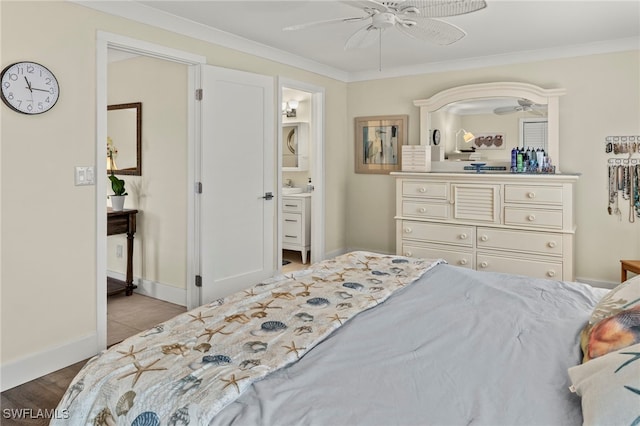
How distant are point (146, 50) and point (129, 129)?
1340mm

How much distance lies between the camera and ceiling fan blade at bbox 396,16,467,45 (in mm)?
2568

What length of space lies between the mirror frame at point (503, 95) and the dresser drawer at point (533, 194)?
46cm

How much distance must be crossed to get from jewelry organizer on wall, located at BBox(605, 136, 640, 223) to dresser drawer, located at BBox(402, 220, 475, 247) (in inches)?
51.9

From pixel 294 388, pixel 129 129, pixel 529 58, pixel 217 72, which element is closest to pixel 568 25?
pixel 529 58

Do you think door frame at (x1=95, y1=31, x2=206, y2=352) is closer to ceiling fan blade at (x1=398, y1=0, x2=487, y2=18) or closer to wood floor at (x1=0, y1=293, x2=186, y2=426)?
wood floor at (x1=0, y1=293, x2=186, y2=426)

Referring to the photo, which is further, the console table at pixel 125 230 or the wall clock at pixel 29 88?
the console table at pixel 125 230

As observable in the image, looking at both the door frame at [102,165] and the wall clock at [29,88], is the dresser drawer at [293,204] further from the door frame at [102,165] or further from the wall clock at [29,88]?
the wall clock at [29,88]

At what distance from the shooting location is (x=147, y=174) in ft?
14.1

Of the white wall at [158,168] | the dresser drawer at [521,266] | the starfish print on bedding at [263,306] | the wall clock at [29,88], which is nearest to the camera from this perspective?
the starfish print on bedding at [263,306]

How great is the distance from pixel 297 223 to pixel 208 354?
4.28m

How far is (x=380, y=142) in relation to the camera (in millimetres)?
5531

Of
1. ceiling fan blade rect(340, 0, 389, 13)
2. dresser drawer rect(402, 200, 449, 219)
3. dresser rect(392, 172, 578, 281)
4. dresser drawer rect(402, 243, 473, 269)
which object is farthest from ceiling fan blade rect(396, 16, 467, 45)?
dresser drawer rect(402, 243, 473, 269)

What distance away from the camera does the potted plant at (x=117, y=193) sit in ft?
14.0

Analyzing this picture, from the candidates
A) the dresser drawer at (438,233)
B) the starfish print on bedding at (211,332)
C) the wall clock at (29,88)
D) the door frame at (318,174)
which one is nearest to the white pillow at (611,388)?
the starfish print on bedding at (211,332)
